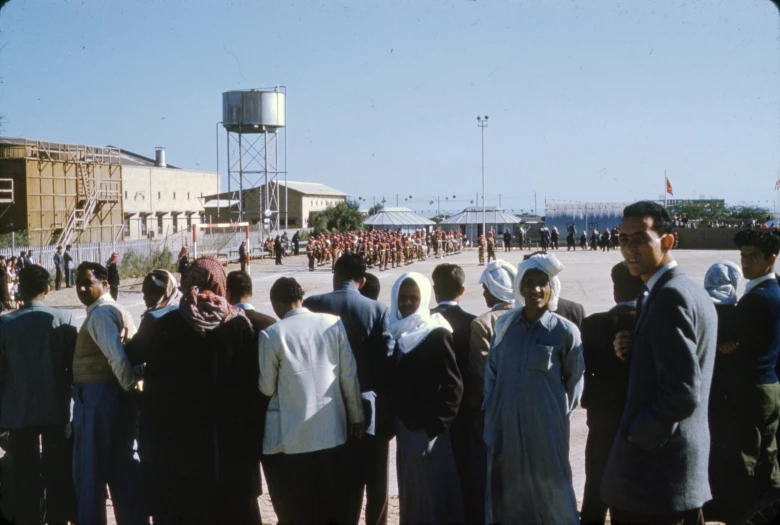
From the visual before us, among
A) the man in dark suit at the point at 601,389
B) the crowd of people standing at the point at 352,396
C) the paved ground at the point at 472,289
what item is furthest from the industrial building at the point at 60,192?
the man in dark suit at the point at 601,389

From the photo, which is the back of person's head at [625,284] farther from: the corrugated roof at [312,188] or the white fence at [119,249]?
the corrugated roof at [312,188]

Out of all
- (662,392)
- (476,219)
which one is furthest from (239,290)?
(476,219)

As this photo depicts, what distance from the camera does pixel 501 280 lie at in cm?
520

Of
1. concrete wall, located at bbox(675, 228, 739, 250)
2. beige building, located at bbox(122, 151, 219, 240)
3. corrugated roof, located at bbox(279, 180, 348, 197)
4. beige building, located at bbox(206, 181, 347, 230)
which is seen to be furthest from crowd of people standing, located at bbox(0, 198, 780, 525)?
corrugated roof, located at bbox(279, 180, 348, 197)

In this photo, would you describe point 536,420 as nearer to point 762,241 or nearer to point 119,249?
point 762,241

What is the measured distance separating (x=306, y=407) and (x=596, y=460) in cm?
168

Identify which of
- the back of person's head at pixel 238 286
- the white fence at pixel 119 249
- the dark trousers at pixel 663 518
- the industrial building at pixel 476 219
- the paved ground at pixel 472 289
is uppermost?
the industrial building at pixel 476 219

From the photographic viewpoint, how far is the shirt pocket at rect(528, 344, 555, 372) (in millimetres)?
4141

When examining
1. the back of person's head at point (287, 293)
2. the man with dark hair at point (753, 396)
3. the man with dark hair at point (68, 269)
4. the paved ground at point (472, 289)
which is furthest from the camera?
the man with dark hair at point (68, 269)

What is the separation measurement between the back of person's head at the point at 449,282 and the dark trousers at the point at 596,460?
1108 mm

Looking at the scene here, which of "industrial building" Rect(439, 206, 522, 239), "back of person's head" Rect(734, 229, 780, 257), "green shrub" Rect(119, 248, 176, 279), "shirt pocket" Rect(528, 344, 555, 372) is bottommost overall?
"green shrub" Rect(119, 248, 176, 279)

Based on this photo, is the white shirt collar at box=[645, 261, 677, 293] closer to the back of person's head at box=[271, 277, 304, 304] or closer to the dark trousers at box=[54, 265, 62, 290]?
the back of person's head at box=[271, 277, 304, 304]

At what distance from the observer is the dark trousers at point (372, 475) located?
4.74 metres

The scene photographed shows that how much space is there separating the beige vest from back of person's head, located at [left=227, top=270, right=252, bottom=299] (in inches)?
25.3
